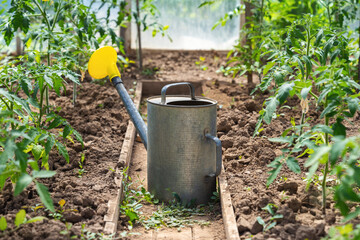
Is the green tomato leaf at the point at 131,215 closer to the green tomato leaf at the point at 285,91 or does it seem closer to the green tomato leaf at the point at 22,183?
the green tomato leaf at the point at 22,183

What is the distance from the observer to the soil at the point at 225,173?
7.89 feet

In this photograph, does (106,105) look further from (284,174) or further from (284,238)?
(284,238)

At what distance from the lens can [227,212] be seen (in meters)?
2.67

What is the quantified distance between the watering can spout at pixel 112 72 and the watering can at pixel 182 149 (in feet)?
0.56

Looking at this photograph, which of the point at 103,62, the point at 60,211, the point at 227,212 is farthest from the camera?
the point at 103,62

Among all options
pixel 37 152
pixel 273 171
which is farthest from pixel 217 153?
pixel 37 152

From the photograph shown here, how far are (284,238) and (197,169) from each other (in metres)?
0.89

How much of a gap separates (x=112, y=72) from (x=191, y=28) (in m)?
3.91

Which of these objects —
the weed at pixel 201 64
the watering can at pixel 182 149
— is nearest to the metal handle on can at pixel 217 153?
the watering can at pixel 182 149

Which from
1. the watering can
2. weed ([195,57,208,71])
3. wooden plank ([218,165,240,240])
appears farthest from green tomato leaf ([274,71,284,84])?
weed ([195,57,208,71])

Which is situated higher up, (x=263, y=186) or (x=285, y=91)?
(x=285, y=91)

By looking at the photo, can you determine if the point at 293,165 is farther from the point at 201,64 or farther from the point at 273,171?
the point at 201,64

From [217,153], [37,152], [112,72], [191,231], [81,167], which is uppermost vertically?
[112,72]

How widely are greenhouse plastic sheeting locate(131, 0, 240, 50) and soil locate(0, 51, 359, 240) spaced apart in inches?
72.5
